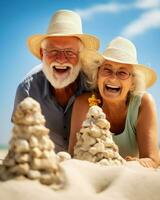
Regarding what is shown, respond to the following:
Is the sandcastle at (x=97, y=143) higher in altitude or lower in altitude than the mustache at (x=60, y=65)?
lower

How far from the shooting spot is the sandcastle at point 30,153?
112 inches

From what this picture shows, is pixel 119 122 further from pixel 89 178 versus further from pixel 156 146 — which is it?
pixel 89 178

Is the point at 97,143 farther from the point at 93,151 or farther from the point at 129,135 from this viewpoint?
the point at 129,135

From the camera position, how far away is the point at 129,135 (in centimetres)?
564

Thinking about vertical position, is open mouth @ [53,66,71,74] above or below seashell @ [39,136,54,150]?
below

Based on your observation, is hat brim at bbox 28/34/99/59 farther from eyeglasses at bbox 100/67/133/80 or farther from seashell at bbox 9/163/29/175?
seashell at bbox 9/163/29/175

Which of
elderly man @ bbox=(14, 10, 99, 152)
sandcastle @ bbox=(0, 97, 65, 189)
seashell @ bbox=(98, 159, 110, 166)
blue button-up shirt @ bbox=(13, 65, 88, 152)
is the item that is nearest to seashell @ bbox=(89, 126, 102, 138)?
seashell @ bbox=(98, 159, 110, 166)

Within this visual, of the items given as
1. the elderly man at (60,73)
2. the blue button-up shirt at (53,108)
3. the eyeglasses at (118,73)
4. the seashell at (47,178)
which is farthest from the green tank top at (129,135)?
the seashell at (47,178)

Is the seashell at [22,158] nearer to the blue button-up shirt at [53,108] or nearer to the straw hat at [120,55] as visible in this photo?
the straw hat at [120,55]

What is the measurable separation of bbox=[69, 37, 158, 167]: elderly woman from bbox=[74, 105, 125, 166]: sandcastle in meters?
1.15

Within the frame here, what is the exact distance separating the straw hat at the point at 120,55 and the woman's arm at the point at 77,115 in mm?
477

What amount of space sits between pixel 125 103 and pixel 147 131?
0.54m

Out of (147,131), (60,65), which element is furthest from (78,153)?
(60,65)

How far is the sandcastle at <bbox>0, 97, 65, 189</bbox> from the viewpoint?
2.84m
